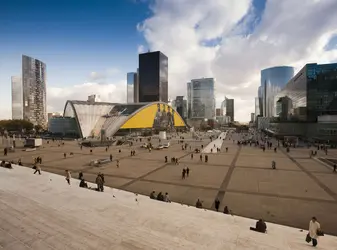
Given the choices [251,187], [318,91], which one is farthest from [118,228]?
[318,91]

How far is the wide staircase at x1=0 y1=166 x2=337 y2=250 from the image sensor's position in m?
7.14

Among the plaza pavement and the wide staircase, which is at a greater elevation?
the wide staircase

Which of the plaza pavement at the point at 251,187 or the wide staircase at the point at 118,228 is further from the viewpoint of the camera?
the plaza pavement at the point at 251,187

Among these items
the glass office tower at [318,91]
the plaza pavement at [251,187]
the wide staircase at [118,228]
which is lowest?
the plaza pavement at [251,187]

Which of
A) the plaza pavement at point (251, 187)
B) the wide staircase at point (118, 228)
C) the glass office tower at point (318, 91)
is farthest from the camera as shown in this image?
the glass office tower at point (318, 91)

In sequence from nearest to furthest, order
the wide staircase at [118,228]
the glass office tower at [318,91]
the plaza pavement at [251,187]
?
the wide staircase at [118,228] < the plaza pavement at [251,187] < the glass office tower at [318,91]

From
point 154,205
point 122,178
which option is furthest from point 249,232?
point 122,178

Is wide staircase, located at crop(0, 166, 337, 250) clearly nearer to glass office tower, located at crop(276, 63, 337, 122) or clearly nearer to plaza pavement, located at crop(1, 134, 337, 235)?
plaza pavement, located at crop(1, 134, 337, 235)

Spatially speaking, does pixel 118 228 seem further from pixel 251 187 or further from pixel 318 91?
pixel 318 91

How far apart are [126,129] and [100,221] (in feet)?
266

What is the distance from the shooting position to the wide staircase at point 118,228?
7137 mm

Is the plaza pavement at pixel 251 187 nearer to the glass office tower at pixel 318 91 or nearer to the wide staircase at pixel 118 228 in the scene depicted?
the wide staircase at pixel 118 228

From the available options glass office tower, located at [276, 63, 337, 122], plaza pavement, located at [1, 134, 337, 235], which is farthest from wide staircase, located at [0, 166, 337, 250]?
glass office tower, located at [276, 63, 337, 122]

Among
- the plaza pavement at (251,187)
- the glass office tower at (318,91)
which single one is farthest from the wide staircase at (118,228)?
the glass office tower at (318,91)
